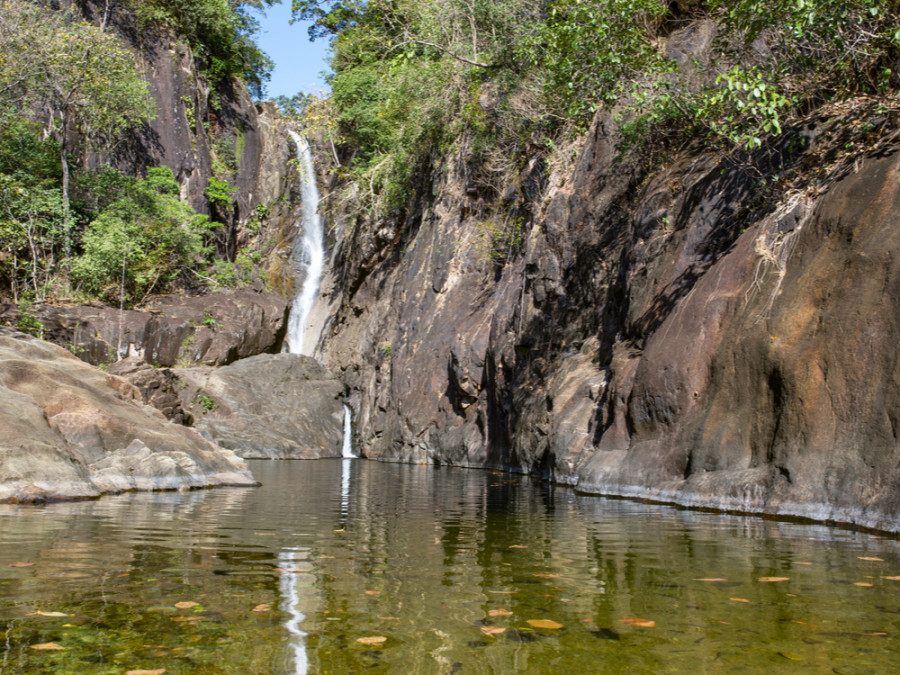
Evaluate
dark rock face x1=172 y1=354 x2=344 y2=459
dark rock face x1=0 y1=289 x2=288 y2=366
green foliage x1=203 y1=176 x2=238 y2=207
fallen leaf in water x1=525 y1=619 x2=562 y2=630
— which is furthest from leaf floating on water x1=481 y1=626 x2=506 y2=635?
green foliage x1=203 y1=176 x2=238 y2=207

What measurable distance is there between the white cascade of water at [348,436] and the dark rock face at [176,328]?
17.2 ft

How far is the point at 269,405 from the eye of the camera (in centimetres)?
2812

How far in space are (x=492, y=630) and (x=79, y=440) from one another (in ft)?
32.3

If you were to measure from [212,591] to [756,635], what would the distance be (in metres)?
2.80

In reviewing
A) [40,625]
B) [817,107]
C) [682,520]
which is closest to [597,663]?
[40,625]

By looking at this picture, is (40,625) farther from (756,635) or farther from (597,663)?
(756,635)

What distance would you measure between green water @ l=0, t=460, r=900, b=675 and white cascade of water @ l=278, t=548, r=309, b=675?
0.05 ft

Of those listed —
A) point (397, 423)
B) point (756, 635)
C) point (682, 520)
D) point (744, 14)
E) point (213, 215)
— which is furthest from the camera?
point (213, 215)

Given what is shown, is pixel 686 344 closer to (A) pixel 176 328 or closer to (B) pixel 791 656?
(B) pixel 791 656

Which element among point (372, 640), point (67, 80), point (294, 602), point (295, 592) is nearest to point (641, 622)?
point (372, 640)

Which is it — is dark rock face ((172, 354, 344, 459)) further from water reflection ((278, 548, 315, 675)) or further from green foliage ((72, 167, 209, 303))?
water reflection ((278, 548, 315, 675))

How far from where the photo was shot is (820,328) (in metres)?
8.51

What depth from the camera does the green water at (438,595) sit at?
295 cm

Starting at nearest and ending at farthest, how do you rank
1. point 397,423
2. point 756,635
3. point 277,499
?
point 756,635 → point 277,499 → point 397,423
